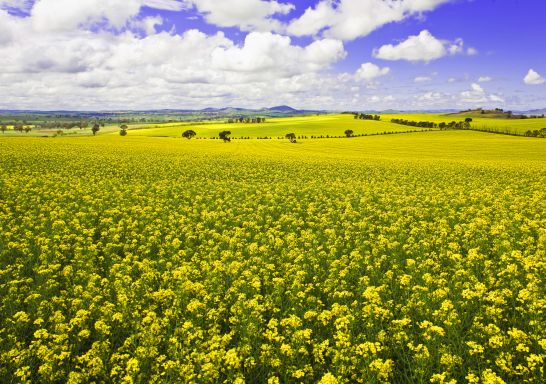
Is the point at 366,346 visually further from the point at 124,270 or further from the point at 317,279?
the point at 124,270

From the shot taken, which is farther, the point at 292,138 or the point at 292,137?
the point at 292,137

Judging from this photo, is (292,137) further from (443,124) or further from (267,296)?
(267,296)

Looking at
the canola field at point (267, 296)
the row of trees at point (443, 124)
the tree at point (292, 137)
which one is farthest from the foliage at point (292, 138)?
the canola field at point (267, 296)

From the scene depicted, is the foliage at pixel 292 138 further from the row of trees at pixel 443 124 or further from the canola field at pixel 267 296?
the canola field at pixel 267 296

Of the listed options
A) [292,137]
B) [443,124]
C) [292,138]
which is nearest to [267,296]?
[292,138]

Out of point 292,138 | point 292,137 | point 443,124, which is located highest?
point 443,124

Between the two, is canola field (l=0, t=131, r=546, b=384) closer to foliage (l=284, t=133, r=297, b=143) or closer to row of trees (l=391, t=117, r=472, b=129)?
foliage (l=284, t=133, r=297, b=143)

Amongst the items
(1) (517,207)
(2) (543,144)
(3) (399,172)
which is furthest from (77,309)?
(2) (543,144)

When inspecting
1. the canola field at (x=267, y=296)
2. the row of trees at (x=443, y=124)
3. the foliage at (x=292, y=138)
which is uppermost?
the row of trees at (x=443, y=124)

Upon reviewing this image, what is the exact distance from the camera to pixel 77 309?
8.25m

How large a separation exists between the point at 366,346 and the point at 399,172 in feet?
117

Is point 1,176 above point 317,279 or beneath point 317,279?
above

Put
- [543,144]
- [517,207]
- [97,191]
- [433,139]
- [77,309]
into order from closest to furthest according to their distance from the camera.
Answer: [77,309] → [517,207] → [97,191] → [543,144] → [433,139]

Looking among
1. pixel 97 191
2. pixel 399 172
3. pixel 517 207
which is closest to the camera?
pixel 517 207
